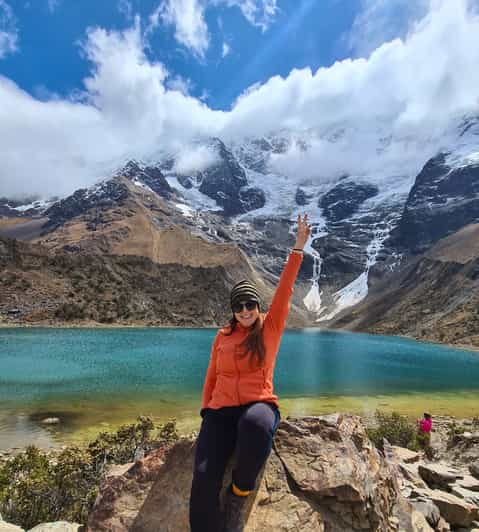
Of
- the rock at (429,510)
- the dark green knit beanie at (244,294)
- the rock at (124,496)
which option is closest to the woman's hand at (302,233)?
the dark green knit beanie at (244,294)

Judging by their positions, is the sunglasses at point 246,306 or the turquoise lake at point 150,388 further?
the turquoise lake at point 150,388

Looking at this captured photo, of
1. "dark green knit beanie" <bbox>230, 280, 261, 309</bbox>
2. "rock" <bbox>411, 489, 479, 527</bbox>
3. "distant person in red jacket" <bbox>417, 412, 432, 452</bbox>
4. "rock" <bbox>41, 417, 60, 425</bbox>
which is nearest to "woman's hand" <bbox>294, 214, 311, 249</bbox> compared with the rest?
"dark green knit beanie" <bbox>230, 280, 261, 309</bbox>

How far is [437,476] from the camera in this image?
959 cm

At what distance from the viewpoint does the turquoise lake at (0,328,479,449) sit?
2128 cm

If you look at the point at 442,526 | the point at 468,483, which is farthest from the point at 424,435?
the point at 442,526

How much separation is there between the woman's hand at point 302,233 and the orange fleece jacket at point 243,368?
58 centimetres

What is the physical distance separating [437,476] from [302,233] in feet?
23.7

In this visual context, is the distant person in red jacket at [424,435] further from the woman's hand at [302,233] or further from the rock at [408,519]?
the woman's hand at [302,233]

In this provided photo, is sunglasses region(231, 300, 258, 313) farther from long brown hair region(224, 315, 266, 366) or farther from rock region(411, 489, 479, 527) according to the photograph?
rock region(411, 489, 479, 527)

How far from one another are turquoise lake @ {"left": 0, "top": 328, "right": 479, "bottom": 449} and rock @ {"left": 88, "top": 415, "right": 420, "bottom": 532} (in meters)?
13.7

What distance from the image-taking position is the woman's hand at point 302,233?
250 inches

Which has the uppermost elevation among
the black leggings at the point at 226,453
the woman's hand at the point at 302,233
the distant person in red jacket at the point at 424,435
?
the woman's hand at the point at 302,233

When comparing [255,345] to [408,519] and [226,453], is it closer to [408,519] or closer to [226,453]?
[226,453]

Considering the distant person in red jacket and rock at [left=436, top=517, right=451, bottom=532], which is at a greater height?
rock at [left=436, top=517, right=451, bottom=532]
